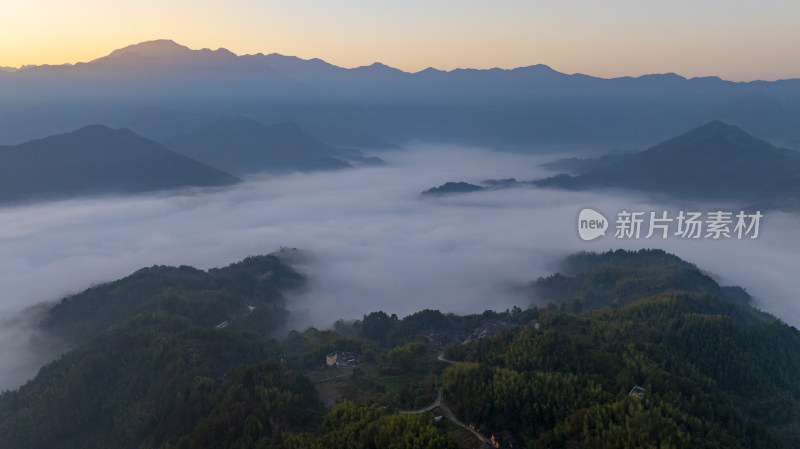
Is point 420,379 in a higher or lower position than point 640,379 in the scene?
lower

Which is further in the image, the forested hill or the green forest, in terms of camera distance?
the green forest

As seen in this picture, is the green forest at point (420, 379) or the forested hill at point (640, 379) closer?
the forested hill at point (640, 379)

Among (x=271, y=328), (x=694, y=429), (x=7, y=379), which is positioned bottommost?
(x=7, y=379)

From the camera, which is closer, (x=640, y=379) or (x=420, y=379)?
(x=640, y=379)

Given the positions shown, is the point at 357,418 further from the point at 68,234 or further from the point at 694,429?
the point at 68,234

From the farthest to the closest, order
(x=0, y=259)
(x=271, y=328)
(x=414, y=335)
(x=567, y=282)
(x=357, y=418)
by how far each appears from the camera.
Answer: (x=0, y=259) < (x=567, y=282) < (x=271, y=328) < (x=414, y=335) < (x=357, y=418)

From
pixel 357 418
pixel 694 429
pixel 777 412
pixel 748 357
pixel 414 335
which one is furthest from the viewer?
pixel 414 335

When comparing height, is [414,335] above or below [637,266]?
below

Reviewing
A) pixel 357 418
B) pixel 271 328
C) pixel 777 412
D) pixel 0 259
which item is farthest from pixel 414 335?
pixel 0 259
